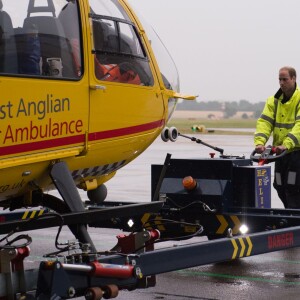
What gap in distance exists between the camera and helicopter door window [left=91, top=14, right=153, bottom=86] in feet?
23.6

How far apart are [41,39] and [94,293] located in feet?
6.57

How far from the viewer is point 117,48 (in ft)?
24.3

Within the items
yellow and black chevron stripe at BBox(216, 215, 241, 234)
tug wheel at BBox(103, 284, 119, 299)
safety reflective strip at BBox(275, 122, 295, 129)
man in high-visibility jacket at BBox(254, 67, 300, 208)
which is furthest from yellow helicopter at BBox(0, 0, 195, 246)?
safety reflective strip at BBox(275, 122, 295, 129)

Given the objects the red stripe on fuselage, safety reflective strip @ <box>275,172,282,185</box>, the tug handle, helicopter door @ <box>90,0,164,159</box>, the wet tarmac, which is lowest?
the wet tarmac

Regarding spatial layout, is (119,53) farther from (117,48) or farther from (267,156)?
(267,156)

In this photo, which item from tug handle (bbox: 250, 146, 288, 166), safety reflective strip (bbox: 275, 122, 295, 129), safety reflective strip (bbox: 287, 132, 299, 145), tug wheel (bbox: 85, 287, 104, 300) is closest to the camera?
tug wheel (bbox: 85, 287, 104, 300)

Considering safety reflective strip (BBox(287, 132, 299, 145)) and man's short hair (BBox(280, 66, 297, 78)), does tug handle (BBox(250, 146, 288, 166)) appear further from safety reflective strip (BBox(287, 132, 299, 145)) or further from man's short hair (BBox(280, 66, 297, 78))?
man's short hair (BBox(280, 66, 297, 78))

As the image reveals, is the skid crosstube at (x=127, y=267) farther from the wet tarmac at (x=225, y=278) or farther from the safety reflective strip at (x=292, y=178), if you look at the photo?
the safety reflective strip at (x=292, y=178)

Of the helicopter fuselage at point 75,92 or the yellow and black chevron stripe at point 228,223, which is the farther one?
the yellow and black chevron stripe at point 228,223

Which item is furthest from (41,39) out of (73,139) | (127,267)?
(127,267)

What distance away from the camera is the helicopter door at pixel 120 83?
7.12 m

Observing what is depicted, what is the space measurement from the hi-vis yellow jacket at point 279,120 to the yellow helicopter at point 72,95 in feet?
8.15

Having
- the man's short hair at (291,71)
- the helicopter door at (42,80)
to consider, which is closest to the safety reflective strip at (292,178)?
the man's short hair at (291,71)

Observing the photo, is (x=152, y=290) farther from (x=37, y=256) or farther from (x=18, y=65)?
(x=18, y=65)
